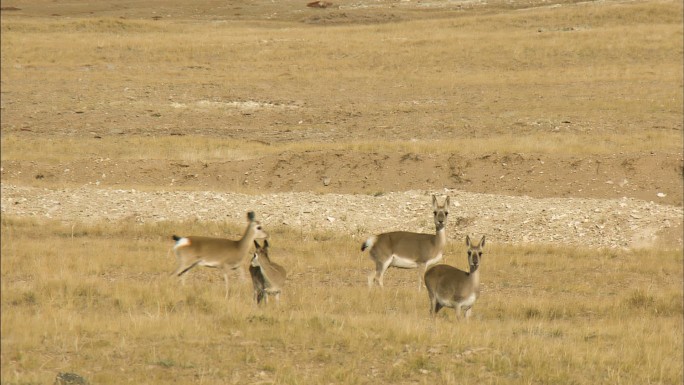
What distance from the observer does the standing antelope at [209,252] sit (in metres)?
13.6

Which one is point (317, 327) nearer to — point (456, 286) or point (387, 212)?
point (456, 286)

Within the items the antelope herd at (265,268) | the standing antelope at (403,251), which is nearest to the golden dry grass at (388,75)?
the standing antelope at (403,251)

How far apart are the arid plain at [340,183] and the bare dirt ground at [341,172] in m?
0.11

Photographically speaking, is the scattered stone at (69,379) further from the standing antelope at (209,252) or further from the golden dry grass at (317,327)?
the standing antelope at (209,252)

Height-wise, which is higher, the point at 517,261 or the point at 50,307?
the point at 50,307

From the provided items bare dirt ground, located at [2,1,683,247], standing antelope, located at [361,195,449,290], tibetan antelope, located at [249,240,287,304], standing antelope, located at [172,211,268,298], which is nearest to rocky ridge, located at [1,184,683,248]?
bare dirt ground, located at [2,1,683,247]

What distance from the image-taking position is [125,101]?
40.7 meters

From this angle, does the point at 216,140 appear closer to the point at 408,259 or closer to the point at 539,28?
the point at 408,259

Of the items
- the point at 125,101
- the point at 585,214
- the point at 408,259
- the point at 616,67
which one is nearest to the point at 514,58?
the point at 616,67

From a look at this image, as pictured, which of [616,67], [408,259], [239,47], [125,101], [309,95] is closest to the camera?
[408,259]

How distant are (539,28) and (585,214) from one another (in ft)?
125

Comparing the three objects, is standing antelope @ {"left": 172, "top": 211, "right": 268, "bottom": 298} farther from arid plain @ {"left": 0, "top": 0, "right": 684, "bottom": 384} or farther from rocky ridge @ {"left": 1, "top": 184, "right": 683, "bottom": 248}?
rocky ridge @ {"left": 1, "top": 184, "right": 683, "bottom": 248}

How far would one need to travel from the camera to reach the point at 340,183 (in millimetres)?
28891

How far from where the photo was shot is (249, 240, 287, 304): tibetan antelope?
520 inches
